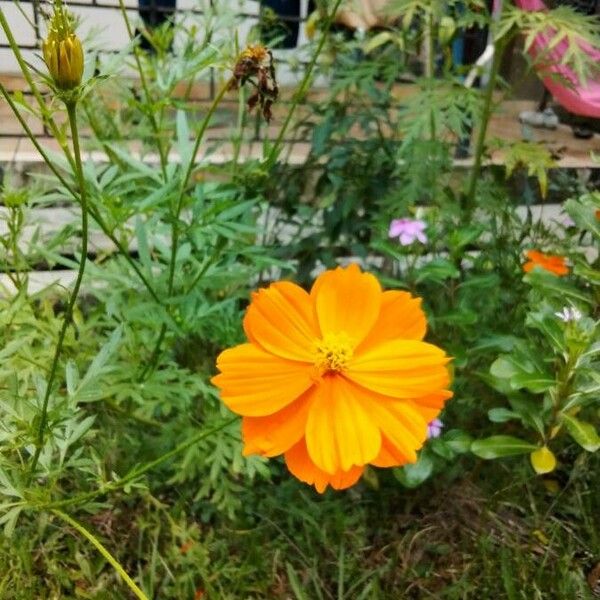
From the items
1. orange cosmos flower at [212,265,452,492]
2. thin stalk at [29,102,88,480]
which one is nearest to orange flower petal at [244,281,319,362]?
orange cosmos flower at [212,265,452,492]

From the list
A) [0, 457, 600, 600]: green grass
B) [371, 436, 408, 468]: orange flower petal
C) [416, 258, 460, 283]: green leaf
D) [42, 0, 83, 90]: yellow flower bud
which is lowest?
[0, 457, 600, 600]: green grass

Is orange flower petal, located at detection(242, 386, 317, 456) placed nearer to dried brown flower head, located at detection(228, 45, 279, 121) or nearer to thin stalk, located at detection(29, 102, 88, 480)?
thin stalk, located at detection(29, 102, 88, 480)

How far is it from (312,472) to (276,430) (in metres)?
0.04

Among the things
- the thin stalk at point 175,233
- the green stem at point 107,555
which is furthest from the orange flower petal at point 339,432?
the thin stalk at point 175,233

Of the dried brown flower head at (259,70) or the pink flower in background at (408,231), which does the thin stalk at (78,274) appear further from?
the pink flower in background at (408,231)

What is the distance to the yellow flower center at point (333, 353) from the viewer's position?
2.14 feet

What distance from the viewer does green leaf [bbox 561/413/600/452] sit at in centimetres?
88

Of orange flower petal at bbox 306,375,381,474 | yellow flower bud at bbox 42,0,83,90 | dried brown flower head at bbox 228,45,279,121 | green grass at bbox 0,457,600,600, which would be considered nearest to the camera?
yellow flower bud at bbox 42,0,83,90

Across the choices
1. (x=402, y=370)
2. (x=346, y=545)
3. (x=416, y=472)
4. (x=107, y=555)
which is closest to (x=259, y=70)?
(x=402, y=370)

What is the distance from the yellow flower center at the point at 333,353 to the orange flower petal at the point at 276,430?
31 mm

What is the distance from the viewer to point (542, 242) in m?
1.47

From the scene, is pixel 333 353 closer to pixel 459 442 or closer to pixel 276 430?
pixel 276 430

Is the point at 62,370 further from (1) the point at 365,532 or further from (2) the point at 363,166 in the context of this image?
(2) the point at 363,166

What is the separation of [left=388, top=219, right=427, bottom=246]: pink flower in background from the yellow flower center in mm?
422
